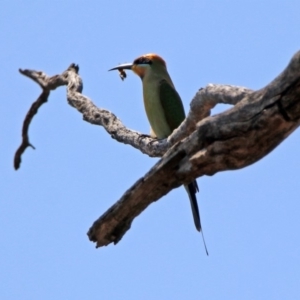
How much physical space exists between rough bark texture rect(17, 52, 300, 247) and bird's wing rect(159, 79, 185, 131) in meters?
2.47

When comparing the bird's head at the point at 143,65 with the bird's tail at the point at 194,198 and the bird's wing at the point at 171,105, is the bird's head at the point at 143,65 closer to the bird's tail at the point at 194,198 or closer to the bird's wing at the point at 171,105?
the bird's wing at the point at 171,105

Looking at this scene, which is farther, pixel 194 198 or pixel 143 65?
pixel 143 65

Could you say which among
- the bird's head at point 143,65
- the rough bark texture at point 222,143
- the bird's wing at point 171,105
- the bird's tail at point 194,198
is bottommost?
the rough bark texture at point 222,143

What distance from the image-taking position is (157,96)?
588cm

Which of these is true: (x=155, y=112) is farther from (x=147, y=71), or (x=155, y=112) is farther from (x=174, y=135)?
(x=174, y=135)

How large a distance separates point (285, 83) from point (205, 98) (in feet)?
2.96

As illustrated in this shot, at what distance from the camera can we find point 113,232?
3053 millimetres

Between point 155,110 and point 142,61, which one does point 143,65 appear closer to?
point 142,61

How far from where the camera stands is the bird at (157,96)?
577cm

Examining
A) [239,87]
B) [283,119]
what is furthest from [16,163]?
[283,119]

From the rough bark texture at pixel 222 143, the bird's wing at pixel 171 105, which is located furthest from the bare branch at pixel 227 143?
the bird's wing at pixel 171 105

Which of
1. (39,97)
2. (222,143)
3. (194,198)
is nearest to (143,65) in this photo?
(194,198)

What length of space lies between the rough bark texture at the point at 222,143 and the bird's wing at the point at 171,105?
8.11ft

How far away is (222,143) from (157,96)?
3.23m
